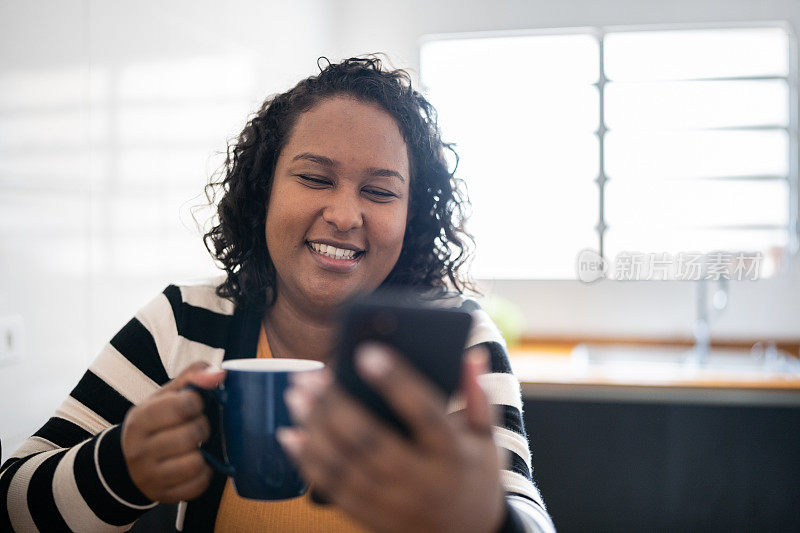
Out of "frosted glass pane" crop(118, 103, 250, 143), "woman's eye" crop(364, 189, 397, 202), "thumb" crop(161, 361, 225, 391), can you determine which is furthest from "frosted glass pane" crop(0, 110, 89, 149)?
"thumb" crop(161, 361, 225, 391)

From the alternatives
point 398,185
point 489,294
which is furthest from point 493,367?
point 489,294

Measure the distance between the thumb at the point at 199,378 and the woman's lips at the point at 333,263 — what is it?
0.40 metres

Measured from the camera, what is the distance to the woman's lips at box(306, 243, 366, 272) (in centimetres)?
98

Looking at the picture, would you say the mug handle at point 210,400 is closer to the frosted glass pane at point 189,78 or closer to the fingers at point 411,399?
the fingers at point 411,399

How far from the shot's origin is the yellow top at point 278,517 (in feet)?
2.83

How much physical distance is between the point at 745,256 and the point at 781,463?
1.03 metres

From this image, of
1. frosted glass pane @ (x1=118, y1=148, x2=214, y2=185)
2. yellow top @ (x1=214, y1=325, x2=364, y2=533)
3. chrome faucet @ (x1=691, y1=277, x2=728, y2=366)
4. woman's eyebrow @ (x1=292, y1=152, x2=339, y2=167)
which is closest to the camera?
yellow top @ (x1=214, y1=325, x2=364, y2=533)

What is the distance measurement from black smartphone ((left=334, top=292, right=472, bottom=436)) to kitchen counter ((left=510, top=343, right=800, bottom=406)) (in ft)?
5.54

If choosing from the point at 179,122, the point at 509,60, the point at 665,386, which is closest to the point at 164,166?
the point at 179,122

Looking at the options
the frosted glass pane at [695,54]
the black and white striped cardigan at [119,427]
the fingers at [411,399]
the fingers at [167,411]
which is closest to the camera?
the fingers at [411,399]

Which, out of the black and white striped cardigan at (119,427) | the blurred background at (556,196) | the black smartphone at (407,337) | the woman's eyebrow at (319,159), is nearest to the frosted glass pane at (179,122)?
the blurred background at (556,196)

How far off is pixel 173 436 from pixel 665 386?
1.76 m

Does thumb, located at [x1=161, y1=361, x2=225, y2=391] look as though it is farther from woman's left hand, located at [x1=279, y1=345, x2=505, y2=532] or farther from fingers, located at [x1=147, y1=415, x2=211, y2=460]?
woman's left hand, located at [x1=279, y1=345, x2=505, y2=532]

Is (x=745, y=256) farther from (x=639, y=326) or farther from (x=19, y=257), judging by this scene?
(x=19, y=257)
